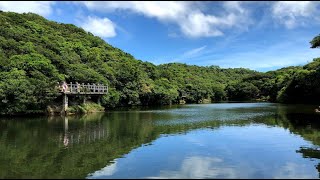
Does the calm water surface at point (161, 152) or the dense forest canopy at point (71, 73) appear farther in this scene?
the dense forest canopy at point (71, 73)

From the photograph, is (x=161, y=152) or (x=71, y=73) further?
(x=71, y=73)

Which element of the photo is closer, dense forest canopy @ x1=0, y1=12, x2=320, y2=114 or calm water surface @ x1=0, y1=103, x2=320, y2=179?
calm water surface @ x1=0, y1=103, x2=320, y2=179

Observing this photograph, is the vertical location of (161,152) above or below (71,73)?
below

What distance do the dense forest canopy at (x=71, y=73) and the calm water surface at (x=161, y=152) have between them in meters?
14.9

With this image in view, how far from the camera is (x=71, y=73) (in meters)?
57.5

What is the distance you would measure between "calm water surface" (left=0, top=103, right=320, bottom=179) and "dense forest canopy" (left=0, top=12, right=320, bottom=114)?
1488cm

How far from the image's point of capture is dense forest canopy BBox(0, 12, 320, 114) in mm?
44750

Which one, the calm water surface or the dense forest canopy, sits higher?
the dense forest canopy

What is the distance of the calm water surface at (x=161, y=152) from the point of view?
1582 centimetres

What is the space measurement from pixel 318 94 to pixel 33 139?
6659 cm

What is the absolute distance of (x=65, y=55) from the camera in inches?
2544

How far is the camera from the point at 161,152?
2033cm

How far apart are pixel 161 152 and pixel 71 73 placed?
40.3 meters

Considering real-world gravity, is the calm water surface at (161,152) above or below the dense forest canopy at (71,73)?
below
